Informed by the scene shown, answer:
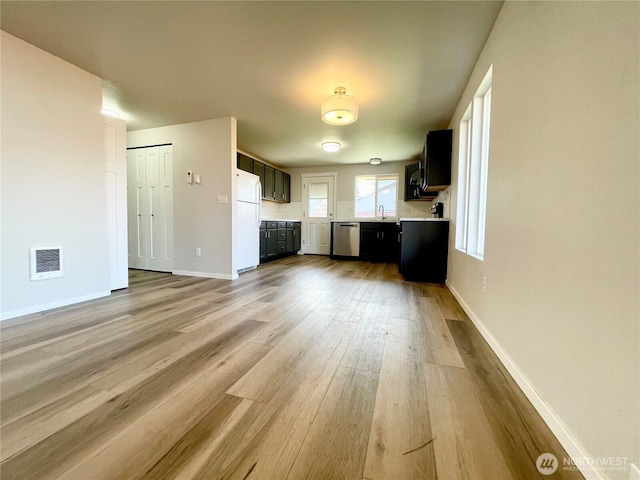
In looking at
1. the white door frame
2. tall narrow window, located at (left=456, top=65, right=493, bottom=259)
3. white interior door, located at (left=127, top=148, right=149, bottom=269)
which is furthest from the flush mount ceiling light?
the white door frame

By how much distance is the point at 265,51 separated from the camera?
2156 millimetres

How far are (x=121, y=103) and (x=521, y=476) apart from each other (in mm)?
4573

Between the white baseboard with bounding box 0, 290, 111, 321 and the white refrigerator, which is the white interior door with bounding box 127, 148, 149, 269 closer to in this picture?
the white refrigerator

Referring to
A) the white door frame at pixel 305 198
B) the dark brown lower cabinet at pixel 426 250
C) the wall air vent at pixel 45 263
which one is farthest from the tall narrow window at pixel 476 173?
the white door frame at pixel 305 198

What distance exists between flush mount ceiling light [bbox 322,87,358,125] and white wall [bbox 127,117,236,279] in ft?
5.07

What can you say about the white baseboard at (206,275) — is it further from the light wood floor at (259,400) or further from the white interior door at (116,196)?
the light wood floor at (259,400)

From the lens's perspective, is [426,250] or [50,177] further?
[426,250]

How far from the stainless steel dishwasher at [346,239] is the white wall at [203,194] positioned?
296 cm

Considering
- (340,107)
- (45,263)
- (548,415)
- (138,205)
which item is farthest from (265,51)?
(138,205)

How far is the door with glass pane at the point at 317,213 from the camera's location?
6.52 metres

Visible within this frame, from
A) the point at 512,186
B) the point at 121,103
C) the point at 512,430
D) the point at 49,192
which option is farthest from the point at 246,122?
the point at 512,430

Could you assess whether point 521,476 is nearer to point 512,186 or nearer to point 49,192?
point 512,186

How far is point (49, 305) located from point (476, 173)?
406cm

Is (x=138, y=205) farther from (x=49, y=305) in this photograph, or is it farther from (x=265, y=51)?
(x=265, y=51)
